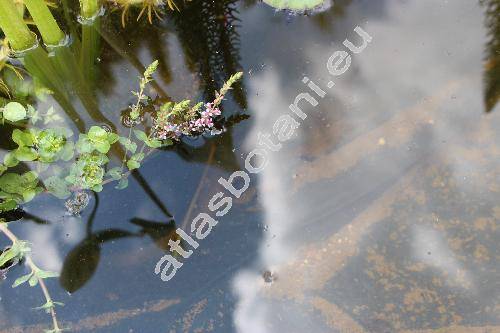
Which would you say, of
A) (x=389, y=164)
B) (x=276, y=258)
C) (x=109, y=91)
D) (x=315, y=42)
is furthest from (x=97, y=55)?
(x=389, y=164)

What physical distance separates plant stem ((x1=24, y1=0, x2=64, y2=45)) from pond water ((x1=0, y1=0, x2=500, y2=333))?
199 mm

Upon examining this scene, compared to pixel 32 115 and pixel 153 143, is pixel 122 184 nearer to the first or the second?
pixel 153 143

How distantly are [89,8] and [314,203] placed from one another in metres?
1.19

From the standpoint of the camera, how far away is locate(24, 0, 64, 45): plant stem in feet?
5.79

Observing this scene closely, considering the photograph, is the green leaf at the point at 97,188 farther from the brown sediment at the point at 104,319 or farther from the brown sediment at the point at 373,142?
the brown sediment at the point at 373,142

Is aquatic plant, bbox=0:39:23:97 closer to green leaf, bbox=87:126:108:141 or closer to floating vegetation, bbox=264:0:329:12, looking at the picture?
green leaf, bbox=87:126:108:141

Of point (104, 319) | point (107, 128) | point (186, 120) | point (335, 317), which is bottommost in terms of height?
point (104, 319)

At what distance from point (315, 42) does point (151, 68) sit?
29.3 inches

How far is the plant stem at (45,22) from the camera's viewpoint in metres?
1.77

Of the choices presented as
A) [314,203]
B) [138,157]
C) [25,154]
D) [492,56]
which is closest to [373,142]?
[314,203]

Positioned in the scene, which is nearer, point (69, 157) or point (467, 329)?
point (467, 329)

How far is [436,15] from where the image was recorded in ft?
6.89

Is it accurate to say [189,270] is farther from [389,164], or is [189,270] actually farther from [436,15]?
[436,15]

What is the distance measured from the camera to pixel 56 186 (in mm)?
1810
